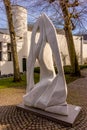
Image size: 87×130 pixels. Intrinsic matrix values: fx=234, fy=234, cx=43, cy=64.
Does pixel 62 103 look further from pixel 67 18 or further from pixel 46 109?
pixel 67 18

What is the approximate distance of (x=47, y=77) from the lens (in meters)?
6.62

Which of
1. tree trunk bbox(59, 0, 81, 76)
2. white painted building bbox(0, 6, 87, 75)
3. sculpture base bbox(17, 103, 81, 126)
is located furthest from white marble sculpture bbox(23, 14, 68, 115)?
white painted building bbox(0, 6, 87, 75)

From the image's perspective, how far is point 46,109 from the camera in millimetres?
6152

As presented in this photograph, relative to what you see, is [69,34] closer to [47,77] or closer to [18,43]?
[18,43]

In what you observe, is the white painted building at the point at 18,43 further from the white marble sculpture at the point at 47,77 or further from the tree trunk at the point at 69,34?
the white marble sculpture at the point at 47,77

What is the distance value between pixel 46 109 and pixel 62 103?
1.50 ft

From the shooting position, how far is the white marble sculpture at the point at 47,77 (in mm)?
6043

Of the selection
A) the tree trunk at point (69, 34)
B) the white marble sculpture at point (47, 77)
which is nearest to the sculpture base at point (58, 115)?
the white marble sculpture at point (47, 77)

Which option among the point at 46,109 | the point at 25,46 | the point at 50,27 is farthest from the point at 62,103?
the point at 25,46

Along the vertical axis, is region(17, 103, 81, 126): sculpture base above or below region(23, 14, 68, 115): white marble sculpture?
below

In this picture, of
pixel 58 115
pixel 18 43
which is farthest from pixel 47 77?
pixel 18 43

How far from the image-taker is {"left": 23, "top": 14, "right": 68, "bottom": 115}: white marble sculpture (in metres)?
6.04

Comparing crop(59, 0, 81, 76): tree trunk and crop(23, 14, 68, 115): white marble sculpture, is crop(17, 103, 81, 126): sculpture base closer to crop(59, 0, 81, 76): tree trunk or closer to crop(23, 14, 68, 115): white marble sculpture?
crop(23, 14, 68, 115): white marble sculpture

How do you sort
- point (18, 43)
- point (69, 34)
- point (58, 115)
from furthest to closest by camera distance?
point (18, 43) < point (69, 34) < point (58, 115)
